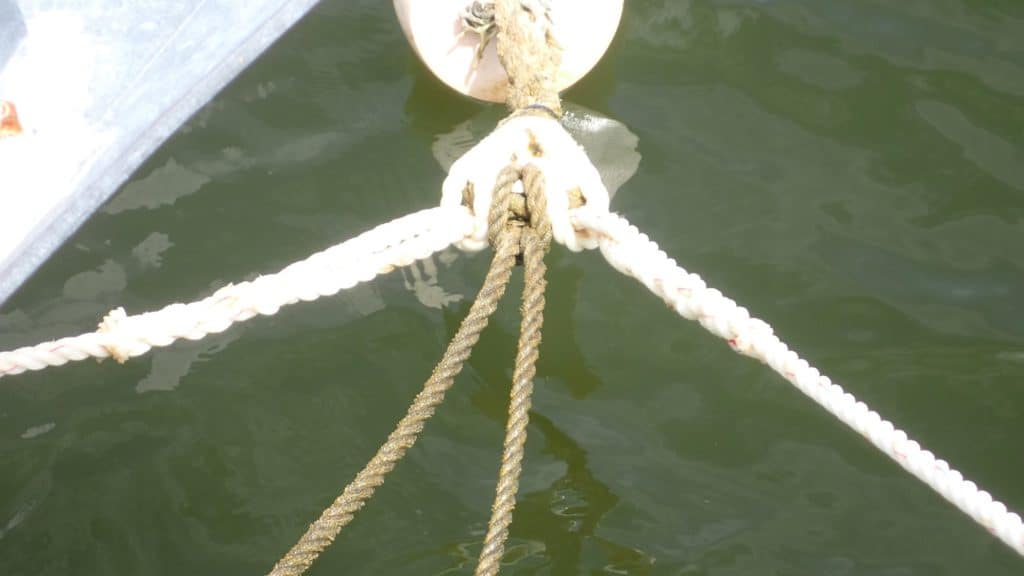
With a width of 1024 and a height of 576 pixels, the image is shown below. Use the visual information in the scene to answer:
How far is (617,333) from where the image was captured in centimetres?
300

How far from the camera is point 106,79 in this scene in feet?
10.3

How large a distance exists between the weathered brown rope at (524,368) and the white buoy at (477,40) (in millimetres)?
879

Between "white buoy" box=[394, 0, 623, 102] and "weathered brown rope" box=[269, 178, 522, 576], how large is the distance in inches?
34.6

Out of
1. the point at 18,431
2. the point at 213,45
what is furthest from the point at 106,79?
the point at 18,431

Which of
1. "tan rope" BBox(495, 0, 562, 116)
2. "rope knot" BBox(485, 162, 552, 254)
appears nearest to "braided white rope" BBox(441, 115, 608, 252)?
"rope knot" BBox(485, 162, 552, 254)

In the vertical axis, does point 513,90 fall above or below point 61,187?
above

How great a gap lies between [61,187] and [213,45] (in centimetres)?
61

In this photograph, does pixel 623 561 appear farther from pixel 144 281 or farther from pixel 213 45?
pixel 213 45

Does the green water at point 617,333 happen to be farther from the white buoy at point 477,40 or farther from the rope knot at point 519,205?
the rope knot at point 519,205

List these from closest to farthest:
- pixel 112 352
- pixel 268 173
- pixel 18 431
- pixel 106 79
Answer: pixel 112 352 → pixel 18 431 → pixel 106 79 → pixel 268 173

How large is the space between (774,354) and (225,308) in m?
0.95

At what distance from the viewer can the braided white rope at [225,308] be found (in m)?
2.16

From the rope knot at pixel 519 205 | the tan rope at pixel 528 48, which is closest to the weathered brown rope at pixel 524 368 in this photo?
the rope knot at pixel 519 205

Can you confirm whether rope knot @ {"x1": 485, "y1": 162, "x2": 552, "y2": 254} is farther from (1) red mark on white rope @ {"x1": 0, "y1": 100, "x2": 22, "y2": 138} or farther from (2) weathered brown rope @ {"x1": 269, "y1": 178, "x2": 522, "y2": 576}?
(1) red mark on white rope @ {"x1": 0, "y1": 100, "x2": 22, "y2": 138}
